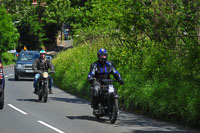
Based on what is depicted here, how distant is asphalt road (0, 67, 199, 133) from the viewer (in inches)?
432

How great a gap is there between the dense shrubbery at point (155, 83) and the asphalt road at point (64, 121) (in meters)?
0.39

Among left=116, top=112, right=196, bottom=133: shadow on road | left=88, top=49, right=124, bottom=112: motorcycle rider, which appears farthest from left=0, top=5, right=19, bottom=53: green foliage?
left=88, top=49, right=124, bottom=112: motorcycle rider

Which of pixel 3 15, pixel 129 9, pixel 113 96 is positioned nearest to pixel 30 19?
pixel 3 15

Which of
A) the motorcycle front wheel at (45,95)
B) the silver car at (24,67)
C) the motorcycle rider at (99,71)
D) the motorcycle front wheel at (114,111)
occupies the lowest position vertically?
the motorcycle front wheel at (114,111)

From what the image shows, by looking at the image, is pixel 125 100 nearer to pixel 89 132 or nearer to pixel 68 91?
pixel 89 132

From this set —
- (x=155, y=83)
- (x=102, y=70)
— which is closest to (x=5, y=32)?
(x=155, y=83)

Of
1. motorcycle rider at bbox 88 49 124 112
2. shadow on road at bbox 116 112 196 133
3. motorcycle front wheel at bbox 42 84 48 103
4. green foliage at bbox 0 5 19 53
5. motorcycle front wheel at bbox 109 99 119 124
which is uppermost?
green foliage at bbox 0 5 19 53

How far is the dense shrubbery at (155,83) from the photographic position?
12.1 metres

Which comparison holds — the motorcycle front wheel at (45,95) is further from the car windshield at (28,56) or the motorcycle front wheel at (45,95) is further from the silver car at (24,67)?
the car windshield at (28,56)

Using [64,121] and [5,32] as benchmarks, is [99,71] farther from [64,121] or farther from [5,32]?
[5,32]

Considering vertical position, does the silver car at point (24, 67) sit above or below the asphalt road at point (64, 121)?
above

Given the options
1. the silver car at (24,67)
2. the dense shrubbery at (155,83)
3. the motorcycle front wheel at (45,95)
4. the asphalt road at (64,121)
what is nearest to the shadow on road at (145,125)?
the asphalt road at (64,121)

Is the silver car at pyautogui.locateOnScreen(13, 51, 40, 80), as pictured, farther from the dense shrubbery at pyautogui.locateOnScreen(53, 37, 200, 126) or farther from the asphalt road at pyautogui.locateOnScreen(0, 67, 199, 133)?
the asphalt road at pyautogui.locateOnScreen(0, 67, 199, 133)

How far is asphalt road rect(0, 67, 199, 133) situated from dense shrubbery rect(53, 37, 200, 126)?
391 mm
